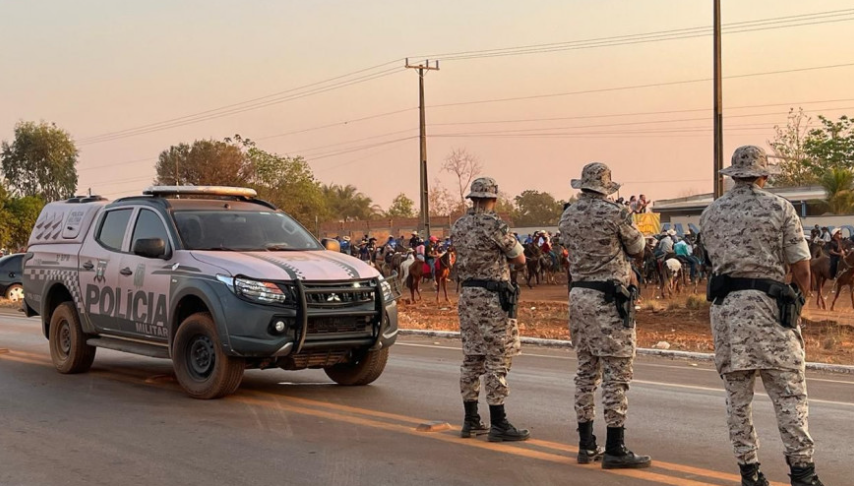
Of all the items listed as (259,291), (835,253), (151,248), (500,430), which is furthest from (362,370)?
(835,253)

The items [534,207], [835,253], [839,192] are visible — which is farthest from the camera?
[534,207]

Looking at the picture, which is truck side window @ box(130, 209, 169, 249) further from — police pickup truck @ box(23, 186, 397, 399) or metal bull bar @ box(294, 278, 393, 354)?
metal bull bar @ box(294, 278, 393, 354)

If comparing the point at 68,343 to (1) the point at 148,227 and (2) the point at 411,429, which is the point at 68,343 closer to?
(1) the point at 148,227

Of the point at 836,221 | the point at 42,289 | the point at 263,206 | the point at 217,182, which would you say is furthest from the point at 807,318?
the point at 217,182

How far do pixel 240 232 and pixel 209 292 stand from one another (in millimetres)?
1250

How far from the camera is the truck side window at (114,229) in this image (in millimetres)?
10812

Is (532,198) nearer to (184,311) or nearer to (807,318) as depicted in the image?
(807,318)

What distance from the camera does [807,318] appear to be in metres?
21.9

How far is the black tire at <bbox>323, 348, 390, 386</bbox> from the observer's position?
10117mm

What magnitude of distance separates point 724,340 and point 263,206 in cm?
641

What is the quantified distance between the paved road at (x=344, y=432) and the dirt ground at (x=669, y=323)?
14.7ft

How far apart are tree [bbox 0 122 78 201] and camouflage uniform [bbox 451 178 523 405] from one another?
280ft

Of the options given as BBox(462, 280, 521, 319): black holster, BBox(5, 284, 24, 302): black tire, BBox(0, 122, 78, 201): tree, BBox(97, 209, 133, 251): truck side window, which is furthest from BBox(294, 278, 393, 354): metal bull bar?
BBox(0, 122, 78, 201): tree

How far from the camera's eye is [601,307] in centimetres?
650
